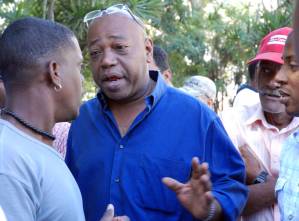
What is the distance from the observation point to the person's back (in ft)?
6.10

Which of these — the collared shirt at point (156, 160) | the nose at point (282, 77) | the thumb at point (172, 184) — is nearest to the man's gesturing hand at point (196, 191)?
the thumb at point (172, 184)

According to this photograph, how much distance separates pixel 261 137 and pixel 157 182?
0.85 meters

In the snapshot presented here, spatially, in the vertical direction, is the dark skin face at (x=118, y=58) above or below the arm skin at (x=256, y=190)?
above

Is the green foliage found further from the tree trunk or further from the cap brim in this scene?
the cap brim

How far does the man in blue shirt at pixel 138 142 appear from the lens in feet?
8.81

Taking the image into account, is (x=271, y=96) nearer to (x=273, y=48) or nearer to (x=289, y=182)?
(x=273, y=48)

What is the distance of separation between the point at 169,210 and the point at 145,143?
0.35 meters

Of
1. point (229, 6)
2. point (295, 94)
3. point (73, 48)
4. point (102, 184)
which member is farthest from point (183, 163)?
point (229, 6)

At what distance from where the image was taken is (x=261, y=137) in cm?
326

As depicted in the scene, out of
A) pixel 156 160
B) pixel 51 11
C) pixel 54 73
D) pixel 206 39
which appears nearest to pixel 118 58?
pixel 156 160

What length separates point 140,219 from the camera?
8.75ft

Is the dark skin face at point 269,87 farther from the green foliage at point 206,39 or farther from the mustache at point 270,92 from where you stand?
the green foliage at point 206,39

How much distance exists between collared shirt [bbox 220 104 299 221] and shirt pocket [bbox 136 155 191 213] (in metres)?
0.66

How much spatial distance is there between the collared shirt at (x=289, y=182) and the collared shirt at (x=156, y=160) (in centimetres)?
Result: 22
